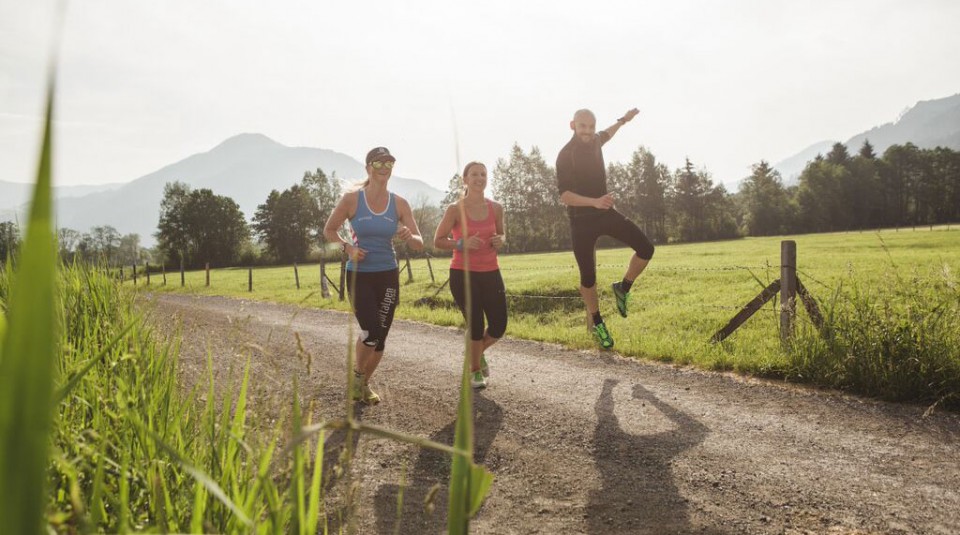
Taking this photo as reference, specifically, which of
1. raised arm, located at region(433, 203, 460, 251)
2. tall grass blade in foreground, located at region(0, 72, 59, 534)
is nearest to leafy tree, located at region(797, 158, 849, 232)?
raised arm, located at region(433, 203, 460, 251)

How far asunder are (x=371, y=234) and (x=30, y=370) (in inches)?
219

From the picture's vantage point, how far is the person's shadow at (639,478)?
3273mm

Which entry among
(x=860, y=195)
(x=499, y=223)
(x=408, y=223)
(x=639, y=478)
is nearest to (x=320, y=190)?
(x=860, y=195)

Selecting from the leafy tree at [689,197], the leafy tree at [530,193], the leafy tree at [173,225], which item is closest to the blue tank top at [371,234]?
the leafy tree at [530,193]

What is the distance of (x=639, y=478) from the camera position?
12.6ft

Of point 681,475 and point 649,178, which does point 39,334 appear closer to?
point 681,475

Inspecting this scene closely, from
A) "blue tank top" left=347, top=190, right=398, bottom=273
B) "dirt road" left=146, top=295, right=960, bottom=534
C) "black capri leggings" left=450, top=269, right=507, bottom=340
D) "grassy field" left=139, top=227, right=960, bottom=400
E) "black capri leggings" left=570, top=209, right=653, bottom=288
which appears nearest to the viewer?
"dirt road" left=146, top=295, right=960, bottom=534

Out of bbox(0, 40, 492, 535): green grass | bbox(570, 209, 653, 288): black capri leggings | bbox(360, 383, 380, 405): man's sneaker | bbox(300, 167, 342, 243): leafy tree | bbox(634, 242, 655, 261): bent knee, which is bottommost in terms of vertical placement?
bbox(360, 383, 380, 405): man's sneaker

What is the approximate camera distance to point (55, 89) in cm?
39

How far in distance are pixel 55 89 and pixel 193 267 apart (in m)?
95.5

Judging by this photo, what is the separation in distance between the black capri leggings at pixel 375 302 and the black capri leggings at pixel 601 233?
7.97 feet

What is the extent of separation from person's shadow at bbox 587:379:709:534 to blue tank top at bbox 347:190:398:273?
8.82ft

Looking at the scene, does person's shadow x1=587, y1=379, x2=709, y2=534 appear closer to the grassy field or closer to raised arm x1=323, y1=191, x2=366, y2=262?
the grassy field

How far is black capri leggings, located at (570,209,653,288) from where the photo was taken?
7035 millimetres
